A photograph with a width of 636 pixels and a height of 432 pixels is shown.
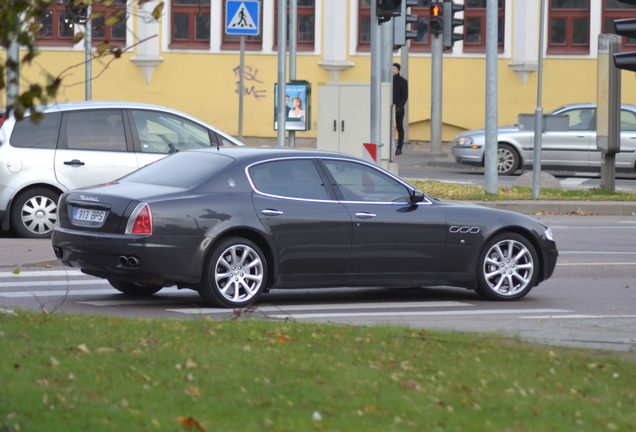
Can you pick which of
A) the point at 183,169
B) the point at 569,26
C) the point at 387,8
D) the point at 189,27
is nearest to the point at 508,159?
the point at 387,8

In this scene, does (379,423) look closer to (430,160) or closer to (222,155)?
(222,155)

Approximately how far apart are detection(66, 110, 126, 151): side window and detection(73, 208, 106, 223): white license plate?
4.63 meters

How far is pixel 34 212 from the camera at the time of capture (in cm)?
1402

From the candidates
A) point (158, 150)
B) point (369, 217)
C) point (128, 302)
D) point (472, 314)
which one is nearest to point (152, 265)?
point (128, 302)

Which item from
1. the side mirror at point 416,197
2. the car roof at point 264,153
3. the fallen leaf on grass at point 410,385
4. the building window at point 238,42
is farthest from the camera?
the building window at point 238,42

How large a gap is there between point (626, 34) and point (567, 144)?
16448mm

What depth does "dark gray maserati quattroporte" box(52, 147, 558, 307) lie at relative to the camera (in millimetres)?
9188

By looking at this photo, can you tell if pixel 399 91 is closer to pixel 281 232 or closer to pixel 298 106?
pixel 298 106

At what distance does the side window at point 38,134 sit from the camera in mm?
13891

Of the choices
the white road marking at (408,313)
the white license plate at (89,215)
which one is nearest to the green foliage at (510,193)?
the white road marking at (408,313)

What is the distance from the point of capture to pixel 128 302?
32.5 ft

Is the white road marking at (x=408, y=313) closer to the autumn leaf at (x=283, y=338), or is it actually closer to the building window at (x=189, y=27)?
the autumn leaf at (x=283, y=338)

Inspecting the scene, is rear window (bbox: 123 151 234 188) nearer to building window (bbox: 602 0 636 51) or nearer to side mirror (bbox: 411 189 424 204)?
side mirror (bbox: 411 189 424 204)

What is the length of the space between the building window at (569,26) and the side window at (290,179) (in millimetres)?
26276
